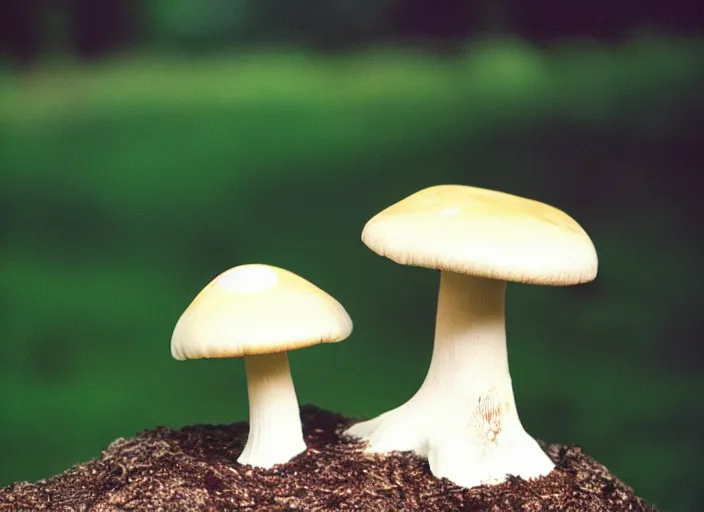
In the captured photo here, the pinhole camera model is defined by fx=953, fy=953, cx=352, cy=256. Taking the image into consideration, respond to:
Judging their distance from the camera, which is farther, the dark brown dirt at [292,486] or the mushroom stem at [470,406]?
the mushroom stem at [470,406]

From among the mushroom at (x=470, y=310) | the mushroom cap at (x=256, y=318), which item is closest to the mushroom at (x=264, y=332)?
the mushroom cap at (x=256, y=318)

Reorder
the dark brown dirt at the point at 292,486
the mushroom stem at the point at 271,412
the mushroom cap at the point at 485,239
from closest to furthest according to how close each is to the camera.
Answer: the mushroom cap at the point at 485,239 < the dark brown dirt at the point at 292,486 < the mushroom stem at the point at 271,412

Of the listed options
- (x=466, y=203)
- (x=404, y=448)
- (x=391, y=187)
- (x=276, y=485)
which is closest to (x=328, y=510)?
(x=276, y=485)

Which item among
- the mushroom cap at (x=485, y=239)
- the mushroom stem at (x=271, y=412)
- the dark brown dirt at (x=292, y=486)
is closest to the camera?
the mushroom cap at (x=485, y=239)

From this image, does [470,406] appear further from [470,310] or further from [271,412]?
[271,412]

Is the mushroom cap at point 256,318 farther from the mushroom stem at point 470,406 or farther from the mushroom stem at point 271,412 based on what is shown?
the mushroom stem at point 470,406

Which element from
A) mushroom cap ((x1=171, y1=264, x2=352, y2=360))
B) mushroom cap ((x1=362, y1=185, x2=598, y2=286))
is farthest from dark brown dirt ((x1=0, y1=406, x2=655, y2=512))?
mushroom cap ((x1=362, y1=185, x2=598, y2=286))

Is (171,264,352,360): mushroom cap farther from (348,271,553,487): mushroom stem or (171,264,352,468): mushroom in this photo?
(348,271,553,487): mushroom stem
